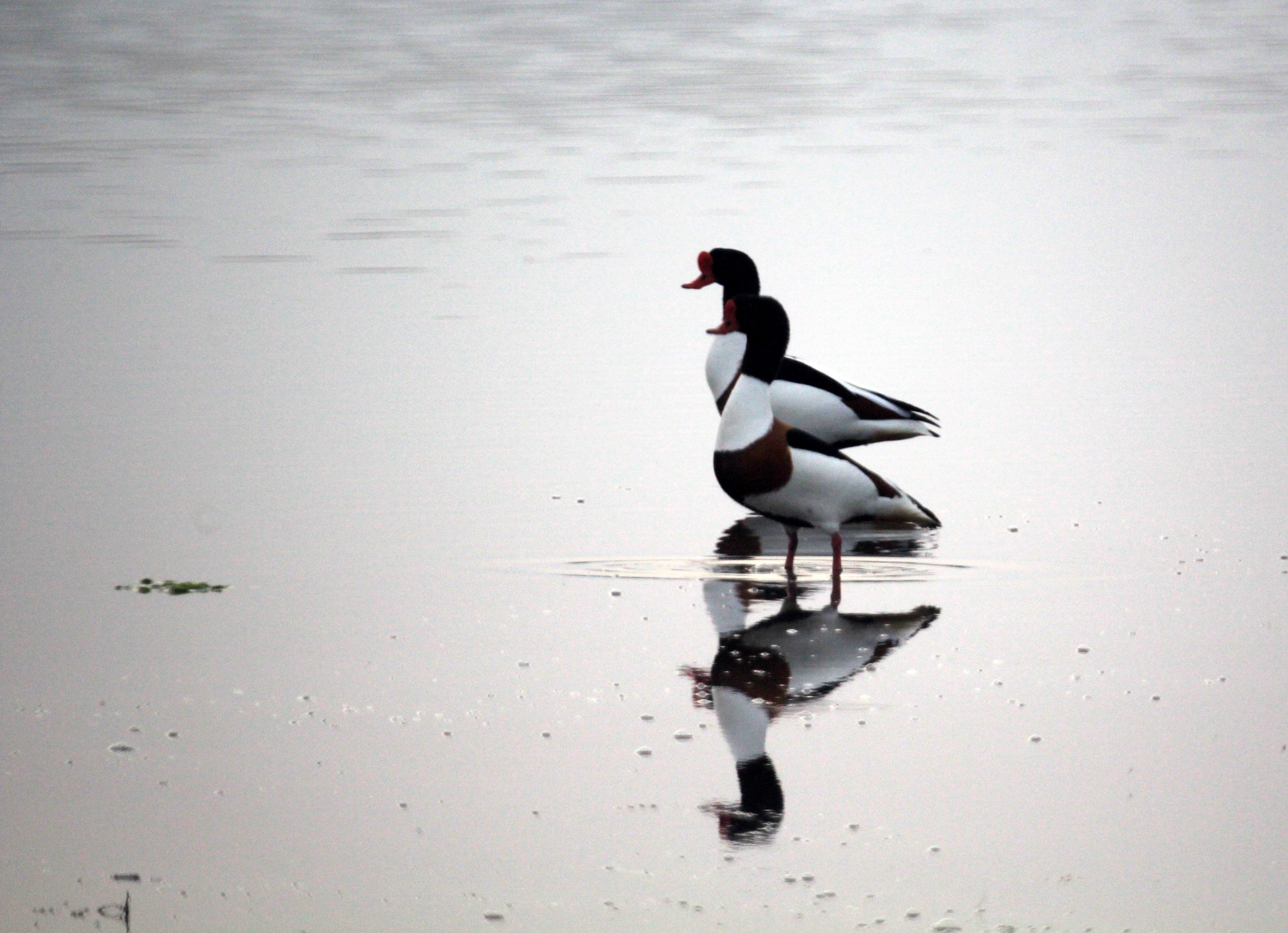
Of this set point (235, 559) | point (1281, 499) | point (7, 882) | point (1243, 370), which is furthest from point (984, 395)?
point (7, 882)

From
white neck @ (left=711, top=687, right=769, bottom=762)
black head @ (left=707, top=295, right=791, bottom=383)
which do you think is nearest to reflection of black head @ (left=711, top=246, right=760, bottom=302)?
black head @ (left=707, top=295, right=791, bottom=383)

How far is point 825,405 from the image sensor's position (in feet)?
36.1

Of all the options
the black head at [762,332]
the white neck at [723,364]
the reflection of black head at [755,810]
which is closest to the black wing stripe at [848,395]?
the white neck at [723,364]

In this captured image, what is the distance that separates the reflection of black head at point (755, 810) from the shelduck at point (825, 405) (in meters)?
4.81

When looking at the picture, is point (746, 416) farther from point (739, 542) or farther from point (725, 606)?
point (725, 606)

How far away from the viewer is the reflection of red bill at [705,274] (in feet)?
41.2

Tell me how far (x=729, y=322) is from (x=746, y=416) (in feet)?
2.94

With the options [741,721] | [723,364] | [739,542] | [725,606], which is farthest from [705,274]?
[741,721]

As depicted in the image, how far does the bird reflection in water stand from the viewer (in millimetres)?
5988

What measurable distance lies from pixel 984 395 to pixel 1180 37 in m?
28.3

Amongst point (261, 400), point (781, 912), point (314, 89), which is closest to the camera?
point (781, 912)

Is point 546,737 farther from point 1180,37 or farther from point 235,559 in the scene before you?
point 1180,37

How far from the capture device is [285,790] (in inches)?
241

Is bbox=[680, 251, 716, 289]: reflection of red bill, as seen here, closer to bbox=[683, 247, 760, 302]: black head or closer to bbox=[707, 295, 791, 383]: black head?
bbox=[683, 247, 760, 302]: black head
